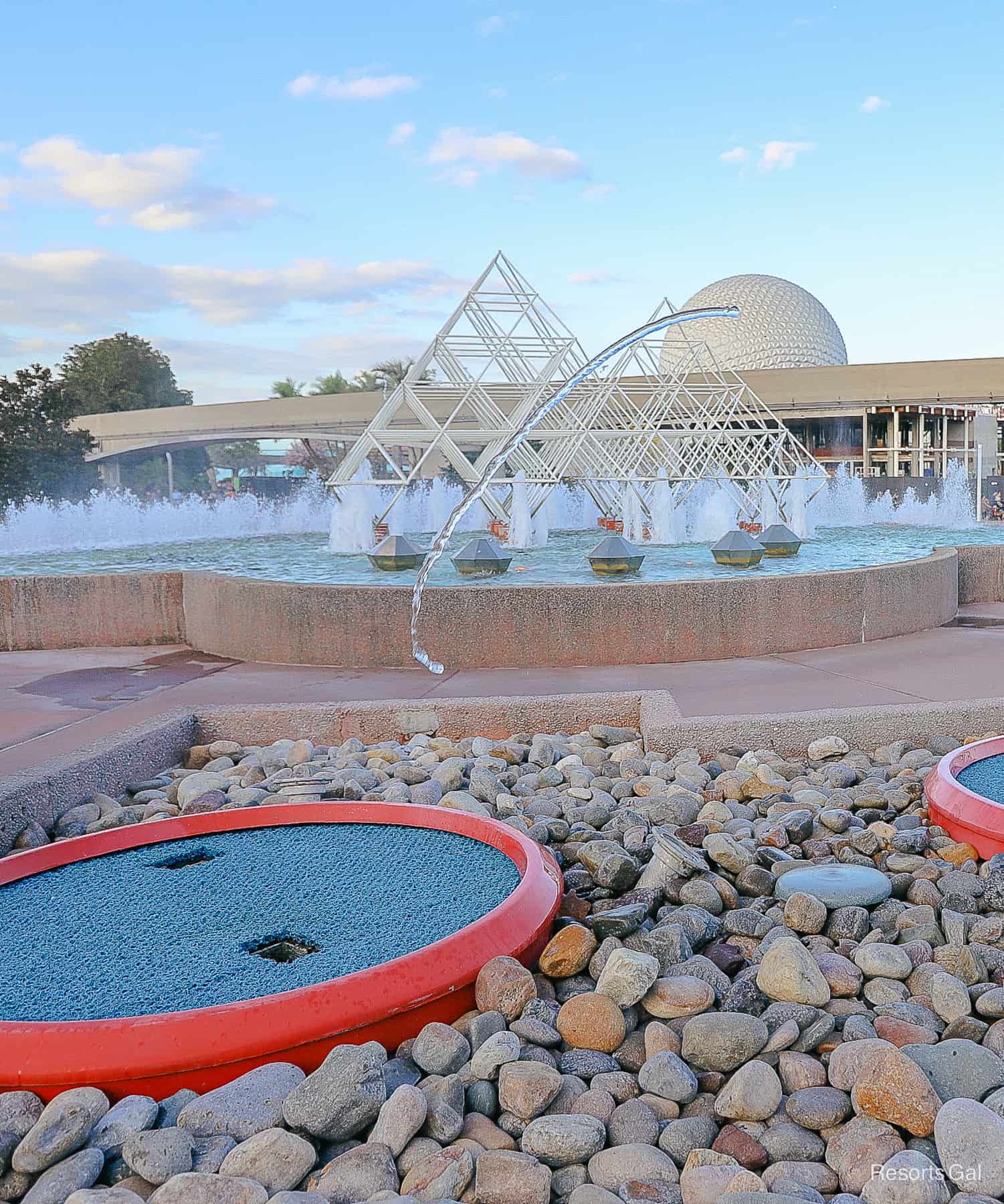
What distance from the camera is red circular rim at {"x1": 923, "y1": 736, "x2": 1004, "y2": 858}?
4.21 metres

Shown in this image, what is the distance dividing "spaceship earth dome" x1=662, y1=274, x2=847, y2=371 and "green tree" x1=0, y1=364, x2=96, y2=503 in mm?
35305

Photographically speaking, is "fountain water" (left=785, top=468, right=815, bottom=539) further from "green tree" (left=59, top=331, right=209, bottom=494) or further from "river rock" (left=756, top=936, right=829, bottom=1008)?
"green tree" (left=59, top=331, right=209, bottom=494)

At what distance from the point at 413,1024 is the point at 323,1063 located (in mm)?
353

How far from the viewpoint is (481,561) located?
12195mm

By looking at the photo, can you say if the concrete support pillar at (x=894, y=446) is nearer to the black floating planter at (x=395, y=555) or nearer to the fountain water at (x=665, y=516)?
the fountain water at (x=665, y=516)

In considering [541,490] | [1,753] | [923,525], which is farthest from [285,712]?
[923,525]

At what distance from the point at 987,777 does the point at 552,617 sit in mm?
4205

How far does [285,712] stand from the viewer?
20.9 ft

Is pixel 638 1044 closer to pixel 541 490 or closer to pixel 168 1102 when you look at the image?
pixel 168 1102

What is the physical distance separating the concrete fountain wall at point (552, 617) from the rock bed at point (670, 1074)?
405 cm

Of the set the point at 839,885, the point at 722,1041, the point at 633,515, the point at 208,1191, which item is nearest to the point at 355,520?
the point at 633,515

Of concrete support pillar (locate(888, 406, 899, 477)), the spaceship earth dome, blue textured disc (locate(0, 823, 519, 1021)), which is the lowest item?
blue textured disc (locate(0, 823, 519, 1021))

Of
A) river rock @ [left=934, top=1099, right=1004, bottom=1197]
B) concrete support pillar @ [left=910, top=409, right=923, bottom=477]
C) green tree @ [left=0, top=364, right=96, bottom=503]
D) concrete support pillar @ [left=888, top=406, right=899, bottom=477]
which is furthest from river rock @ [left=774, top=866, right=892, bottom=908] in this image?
concrete support pillar @ [left=888, top=406, right=899, bottom=477]

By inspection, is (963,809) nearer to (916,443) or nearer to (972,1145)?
(972,1145)
